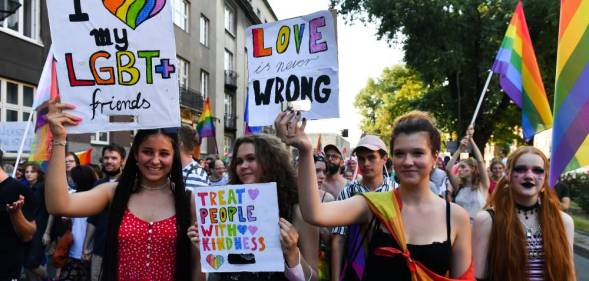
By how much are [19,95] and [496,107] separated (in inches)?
851

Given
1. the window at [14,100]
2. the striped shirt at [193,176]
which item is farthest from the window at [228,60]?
the striped shirt at [193,176]

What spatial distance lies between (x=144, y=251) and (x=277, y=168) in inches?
35.4

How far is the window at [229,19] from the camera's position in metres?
36.8

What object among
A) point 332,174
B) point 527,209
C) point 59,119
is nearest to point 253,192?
point 59,119

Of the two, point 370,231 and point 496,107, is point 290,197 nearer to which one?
point 370,231

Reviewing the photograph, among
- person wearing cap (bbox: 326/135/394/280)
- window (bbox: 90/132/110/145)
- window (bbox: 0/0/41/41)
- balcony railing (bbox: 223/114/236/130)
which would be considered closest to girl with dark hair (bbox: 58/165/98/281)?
person wearing cap (bbox: 326/135/394/280)

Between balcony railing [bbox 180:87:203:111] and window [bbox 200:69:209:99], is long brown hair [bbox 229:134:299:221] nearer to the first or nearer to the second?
balcony railing [bbox 180:87:203:111]

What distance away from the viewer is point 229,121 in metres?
37.5

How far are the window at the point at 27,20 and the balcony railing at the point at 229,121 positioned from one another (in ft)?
66.7

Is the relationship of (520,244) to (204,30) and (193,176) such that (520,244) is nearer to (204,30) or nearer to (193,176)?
(193,176)

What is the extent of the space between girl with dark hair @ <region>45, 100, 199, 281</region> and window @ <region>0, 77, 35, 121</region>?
13.1 metres

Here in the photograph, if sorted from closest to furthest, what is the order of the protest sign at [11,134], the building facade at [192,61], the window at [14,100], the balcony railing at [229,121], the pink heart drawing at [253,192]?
the pink heart drawing at [253,192] → the protest sign at [11,134] → the window at [14,100] → the building facade at [192,61] → the balcony railing at [229,121]

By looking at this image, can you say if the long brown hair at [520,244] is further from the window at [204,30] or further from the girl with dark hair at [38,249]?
the window at [204,30]

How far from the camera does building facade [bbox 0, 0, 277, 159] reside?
14.9 metres
